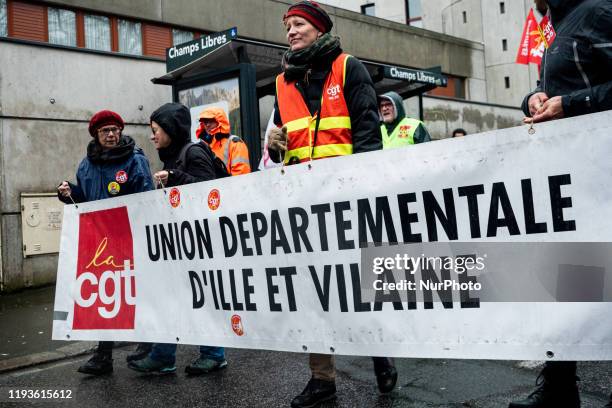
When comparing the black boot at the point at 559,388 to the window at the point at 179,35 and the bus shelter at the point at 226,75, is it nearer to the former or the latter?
the bus shelter at the point at 226,75

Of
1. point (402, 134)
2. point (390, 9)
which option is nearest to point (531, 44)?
point (402, 134)

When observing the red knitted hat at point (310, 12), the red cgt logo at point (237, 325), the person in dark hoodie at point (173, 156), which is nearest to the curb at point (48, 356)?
the person in dark hoodie at point (173, 156)

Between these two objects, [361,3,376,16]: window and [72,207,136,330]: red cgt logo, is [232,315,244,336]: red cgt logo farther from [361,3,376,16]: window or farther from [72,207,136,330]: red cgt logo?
[361,3,376,16]: window

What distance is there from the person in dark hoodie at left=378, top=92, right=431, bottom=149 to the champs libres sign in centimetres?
330

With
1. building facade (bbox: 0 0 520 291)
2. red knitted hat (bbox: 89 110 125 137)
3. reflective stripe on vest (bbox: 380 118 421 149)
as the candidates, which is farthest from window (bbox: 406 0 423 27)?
red knitted hat (bbox: 89 110 125 137)

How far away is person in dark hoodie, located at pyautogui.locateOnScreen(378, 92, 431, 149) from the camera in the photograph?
647 cm

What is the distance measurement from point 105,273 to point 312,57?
6.01ft

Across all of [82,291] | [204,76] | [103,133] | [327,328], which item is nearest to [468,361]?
[327,328]

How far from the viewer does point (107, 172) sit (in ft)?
15.9

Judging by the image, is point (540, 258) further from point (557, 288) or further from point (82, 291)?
point (82, 291)

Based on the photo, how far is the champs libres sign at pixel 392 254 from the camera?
243 centimetres

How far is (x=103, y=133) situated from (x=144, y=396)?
197cm

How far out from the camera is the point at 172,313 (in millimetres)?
3664

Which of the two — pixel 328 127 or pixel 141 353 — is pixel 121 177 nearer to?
pixel 141 353
